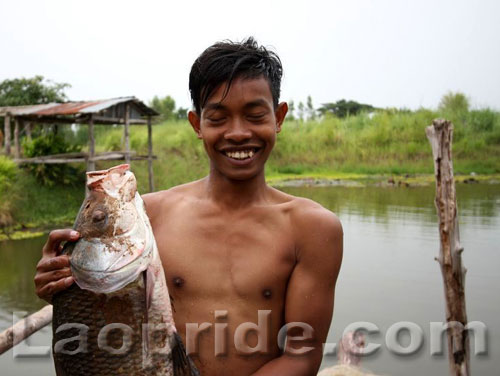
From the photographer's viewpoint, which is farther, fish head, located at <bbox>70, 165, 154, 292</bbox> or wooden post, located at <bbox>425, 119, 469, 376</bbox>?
wooden post, located at <bbox>425, 119, 469, 376</bbox>

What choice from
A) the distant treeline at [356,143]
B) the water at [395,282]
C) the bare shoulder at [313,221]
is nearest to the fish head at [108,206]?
the bare shoulder at [313,221]

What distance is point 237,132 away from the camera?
5.57ft

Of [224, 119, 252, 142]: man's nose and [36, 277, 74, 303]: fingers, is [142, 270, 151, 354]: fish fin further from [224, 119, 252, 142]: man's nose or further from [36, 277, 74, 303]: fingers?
[224, 119, 252, 142]: man's nose

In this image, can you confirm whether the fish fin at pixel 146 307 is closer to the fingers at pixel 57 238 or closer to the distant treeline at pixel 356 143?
the fingers at pixel 57 238

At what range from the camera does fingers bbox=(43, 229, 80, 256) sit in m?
1.44

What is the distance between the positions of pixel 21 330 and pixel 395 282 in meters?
5.98

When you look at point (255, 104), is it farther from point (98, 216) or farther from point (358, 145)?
point (358, 145)

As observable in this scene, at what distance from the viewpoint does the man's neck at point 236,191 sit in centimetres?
188

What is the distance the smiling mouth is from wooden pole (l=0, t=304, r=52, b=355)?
225 cm

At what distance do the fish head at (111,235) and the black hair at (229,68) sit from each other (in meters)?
→ 0.44

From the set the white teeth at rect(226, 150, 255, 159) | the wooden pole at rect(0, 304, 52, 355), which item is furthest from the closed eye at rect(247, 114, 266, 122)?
the wooden pole at rect(0, 304, 52, 355)

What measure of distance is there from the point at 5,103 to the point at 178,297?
21481mm

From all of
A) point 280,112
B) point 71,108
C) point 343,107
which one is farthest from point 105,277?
point 343,107

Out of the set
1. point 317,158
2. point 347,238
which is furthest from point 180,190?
point 317,158
